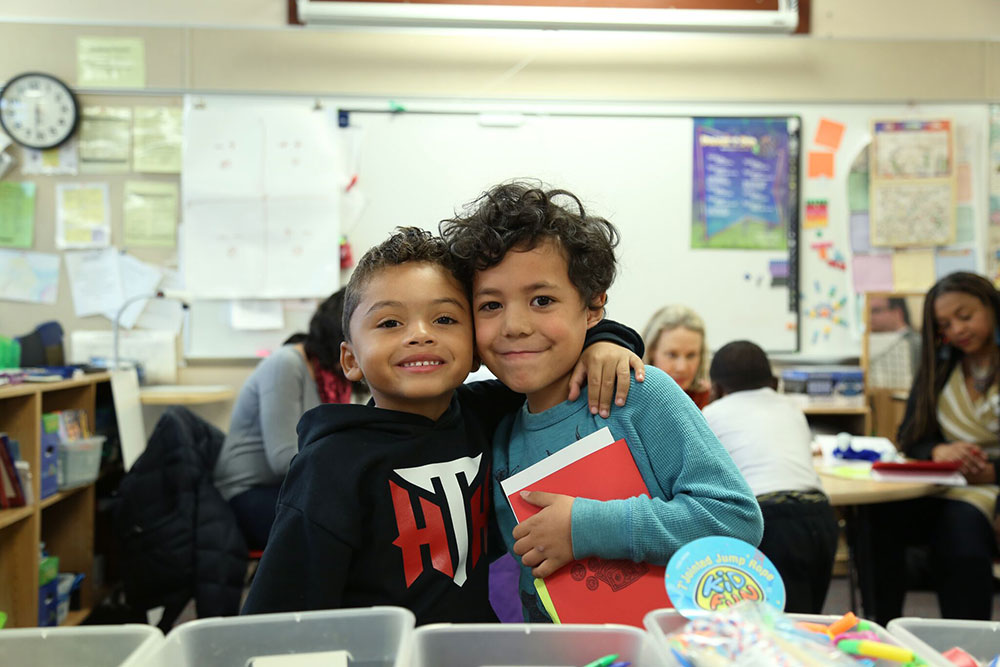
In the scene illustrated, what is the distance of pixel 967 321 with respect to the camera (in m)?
2.52

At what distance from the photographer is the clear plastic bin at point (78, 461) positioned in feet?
9.05

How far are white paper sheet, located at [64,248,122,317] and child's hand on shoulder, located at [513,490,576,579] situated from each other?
3.25 metres

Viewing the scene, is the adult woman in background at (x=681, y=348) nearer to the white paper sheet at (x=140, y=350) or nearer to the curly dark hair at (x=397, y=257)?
the curly dark hair at (x=397, y=257)

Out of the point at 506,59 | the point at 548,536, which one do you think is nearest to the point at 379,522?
→ the point at 548,536

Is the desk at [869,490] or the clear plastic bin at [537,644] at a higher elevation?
the clear plastic bin at [537,644]

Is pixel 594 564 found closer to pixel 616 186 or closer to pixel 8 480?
pixel 8 480

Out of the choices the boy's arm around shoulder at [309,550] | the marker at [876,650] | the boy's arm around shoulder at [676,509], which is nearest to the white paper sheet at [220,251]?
the boy's arm around shoulder at [309,550]

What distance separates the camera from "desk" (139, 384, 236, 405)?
320 centimetres

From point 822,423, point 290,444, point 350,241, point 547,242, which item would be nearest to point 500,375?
point 547,242

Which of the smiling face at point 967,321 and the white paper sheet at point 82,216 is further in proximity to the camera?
the white paper sheet at point 82,216

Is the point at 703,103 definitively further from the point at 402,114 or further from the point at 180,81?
the point at 180,81

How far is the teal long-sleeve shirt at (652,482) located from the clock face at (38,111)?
3359 millimetres

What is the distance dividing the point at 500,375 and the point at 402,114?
9.38 feet

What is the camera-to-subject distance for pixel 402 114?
3.56m
